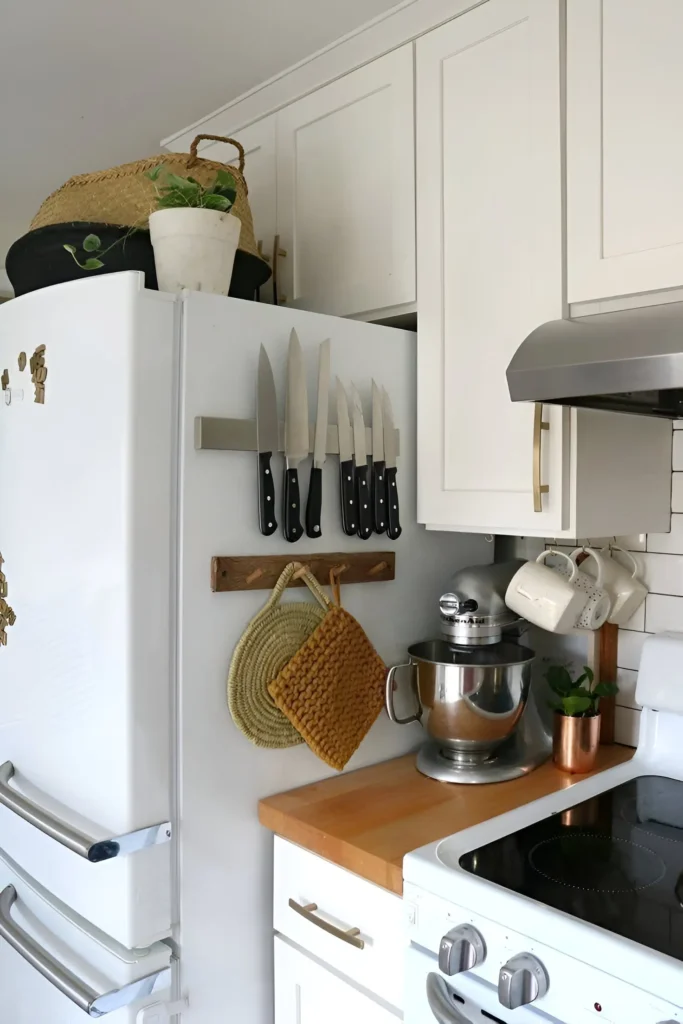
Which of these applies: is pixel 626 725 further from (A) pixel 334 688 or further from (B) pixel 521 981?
(B) pixel 521 981

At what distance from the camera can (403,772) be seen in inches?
Result: 60.8

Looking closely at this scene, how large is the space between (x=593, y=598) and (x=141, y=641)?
813mm

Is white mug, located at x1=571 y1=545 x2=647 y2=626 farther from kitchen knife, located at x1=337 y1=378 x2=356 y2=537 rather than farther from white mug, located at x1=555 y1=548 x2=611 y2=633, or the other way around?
kitchen knife, located at x1=337 y1=378 x2=356 y2=537

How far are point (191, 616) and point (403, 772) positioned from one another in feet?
1.77

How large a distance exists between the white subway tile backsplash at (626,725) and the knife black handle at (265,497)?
83cm

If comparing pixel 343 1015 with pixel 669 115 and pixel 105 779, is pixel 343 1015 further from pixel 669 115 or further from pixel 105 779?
pixel 669 115

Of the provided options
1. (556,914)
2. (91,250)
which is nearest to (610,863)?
(556,914)

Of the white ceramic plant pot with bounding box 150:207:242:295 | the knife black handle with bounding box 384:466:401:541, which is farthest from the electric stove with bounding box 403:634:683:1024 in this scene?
the white ceramic plant pot with bounding box 150:207:242:295

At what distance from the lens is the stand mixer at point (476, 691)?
58.2 inches

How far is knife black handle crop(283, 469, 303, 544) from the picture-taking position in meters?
1.40

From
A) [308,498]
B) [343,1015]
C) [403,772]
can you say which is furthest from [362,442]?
[343,1015]

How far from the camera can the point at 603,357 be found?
1.05 meters

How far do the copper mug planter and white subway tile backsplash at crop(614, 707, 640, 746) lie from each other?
16cm

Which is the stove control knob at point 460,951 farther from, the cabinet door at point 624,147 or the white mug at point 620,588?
the cabinet door at point 624,147
